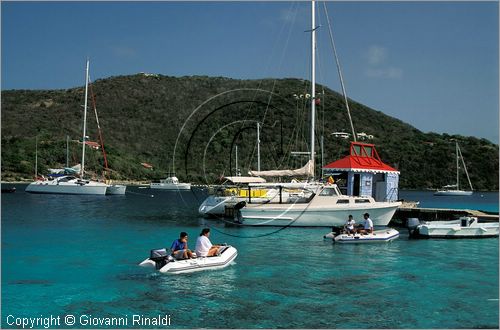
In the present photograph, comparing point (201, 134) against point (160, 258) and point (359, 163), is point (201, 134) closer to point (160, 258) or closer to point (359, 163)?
point (359, 163)

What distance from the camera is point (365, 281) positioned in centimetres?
1911

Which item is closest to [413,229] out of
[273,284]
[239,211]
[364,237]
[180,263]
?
[364,237]

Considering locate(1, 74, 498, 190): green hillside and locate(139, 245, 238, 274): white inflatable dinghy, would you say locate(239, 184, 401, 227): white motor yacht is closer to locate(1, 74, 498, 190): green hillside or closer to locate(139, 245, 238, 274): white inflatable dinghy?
locate(139, 245, 238, 274): white inflatable dinghy

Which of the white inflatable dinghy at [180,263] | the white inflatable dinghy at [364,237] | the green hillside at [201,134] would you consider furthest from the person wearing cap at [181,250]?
the green hillside at [201,134]

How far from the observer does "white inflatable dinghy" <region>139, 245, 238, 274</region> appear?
63.5 ft

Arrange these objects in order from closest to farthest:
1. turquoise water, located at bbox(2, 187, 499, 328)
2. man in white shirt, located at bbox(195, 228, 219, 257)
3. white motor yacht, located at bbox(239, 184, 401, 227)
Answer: turquoise water, located at bbox(2, 187, 499, 328) → man in white shirt, located at bbox(195, 228, 219, 257) → white motor yacht, located at bbox(239, 184, 401, 227)

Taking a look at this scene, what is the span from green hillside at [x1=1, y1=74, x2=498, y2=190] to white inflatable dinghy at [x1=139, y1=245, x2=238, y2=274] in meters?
78.4

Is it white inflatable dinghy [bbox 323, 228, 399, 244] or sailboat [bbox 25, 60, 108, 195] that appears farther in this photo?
sailboat [bbox 25, 60, 108, 195]

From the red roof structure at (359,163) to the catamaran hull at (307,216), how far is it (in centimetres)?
484

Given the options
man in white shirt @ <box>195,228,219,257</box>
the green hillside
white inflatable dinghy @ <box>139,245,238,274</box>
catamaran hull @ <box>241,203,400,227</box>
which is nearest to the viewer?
white inflatable dinghy @ <box>139,245,238,274</box>

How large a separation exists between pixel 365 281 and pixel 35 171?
10618 centimetres

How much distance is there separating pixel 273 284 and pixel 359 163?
2311cm

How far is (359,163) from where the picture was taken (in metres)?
39.8

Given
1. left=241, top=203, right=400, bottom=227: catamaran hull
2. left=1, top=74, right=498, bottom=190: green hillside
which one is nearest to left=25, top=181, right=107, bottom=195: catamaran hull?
left=1, top=74, right=498, bottom=190: green hillside
